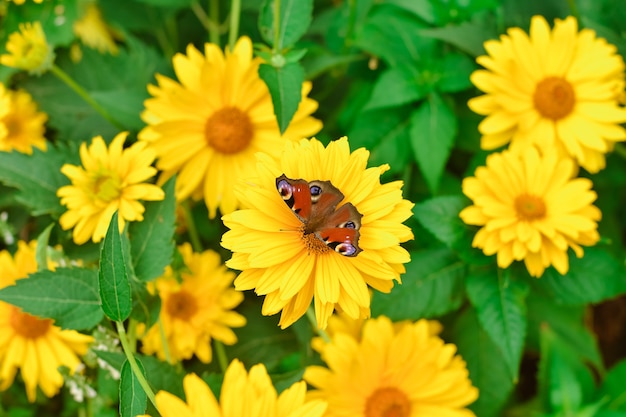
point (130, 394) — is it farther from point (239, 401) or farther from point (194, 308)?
point (194, 308)

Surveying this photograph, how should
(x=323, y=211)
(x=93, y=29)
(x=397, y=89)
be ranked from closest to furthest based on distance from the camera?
(x=323, y=211)
(x=397, y=89)
(x=93, y=29)

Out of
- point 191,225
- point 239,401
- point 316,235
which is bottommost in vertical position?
point 239,401

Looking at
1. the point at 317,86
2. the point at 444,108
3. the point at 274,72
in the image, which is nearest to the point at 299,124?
the point at 274,72

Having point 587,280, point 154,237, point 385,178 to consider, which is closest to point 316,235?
point 154,237

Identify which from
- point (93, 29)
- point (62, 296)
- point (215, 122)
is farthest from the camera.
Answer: point (93, 29)

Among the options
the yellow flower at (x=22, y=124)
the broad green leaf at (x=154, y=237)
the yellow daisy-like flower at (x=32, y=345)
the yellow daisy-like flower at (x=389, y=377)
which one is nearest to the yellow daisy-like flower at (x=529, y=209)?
the yellow daisy-like flower at (x=389, y=377)

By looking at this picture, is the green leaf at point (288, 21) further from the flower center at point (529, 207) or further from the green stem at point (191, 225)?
the flower center at point (529, 207)
